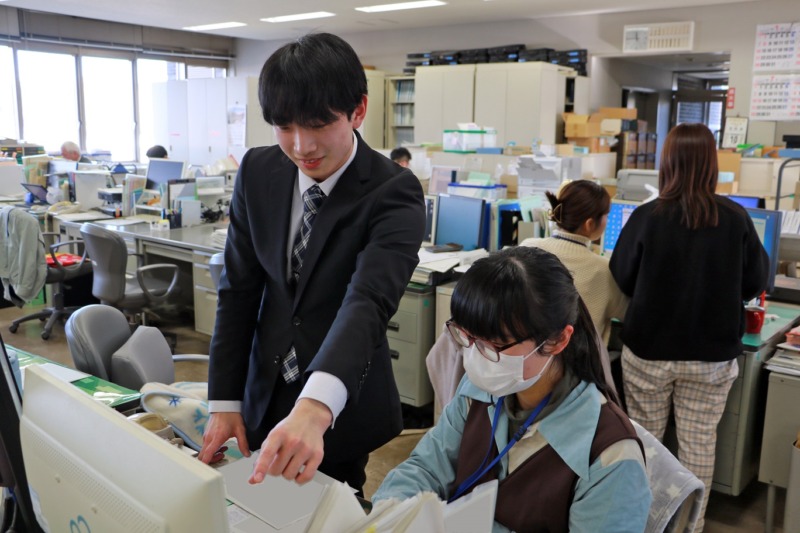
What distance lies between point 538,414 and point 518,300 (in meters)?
0.21

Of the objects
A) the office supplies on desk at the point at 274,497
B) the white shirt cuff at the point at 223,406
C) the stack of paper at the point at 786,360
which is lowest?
the stack of paper at the point at 786,360

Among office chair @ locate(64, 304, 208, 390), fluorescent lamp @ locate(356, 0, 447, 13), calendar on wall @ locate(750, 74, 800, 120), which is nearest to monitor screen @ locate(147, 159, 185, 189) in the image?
office chair @ locate(64, 304, 208, 390)

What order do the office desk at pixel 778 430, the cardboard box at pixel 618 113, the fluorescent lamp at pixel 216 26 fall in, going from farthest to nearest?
the fluorescent lamp at pixel 216 26 < the cardboard box at pixel 618 113 < the office desk at pixel 778 430

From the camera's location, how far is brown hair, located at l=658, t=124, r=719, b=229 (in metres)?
2.37

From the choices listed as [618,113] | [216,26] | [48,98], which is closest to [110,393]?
[618,113]

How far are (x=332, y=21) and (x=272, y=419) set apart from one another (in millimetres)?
9198

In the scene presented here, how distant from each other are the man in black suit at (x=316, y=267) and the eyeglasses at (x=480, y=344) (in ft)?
0.44

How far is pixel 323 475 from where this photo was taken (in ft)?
4.51

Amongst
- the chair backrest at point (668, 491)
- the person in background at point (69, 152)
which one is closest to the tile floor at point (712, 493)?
the chair backrest at point (668, 491)

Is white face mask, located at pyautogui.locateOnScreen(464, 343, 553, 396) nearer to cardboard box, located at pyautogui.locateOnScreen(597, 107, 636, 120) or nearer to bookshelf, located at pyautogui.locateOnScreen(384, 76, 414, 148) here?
cardboard box, located at pyautogui.locateOnScreen(597, 107, 636, 120)

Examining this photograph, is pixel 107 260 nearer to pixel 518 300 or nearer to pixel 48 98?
pixel 518 300

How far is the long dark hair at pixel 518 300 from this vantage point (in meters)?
1.24

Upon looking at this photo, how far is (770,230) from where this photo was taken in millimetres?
2949

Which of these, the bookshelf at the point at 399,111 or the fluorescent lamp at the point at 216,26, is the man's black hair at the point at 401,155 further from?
the fluorescent lamp at the point at 216,26
